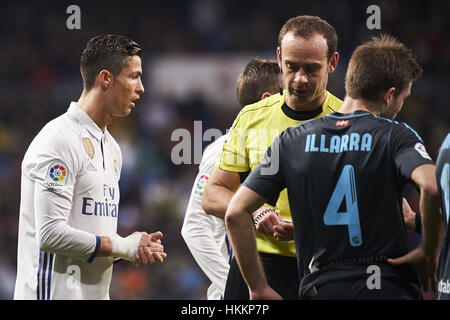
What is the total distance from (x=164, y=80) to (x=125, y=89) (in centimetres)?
974

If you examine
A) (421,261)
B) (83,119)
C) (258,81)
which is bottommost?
(421,261)

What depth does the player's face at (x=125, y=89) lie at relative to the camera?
3885 mm

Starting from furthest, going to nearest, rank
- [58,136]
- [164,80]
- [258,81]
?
[164,80] < [258,81] < [58,136]

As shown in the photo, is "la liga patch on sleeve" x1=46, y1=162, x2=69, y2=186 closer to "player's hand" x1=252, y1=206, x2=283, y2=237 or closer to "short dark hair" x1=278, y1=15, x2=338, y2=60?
"player's hand" x1=252, y1=206, x2=283, y2=237

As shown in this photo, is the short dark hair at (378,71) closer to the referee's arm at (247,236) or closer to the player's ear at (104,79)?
the referee's arm at (247,236)

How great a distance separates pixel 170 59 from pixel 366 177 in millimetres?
11446

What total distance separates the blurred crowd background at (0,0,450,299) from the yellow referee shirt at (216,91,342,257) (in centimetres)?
572

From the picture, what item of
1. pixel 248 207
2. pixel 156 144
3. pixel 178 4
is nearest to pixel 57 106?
pixel 156 144

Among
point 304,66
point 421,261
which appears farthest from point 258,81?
point 421,261

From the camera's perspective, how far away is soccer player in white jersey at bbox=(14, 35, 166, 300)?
3.40 meters

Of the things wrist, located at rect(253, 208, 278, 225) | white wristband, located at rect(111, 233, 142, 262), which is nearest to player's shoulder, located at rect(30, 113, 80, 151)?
white wristband, located at rect(111, 233, 142, 262)

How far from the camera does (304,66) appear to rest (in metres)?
3.36

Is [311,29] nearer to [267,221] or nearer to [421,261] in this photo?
[267,221]

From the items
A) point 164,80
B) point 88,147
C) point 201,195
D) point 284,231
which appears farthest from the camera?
point 164,80
